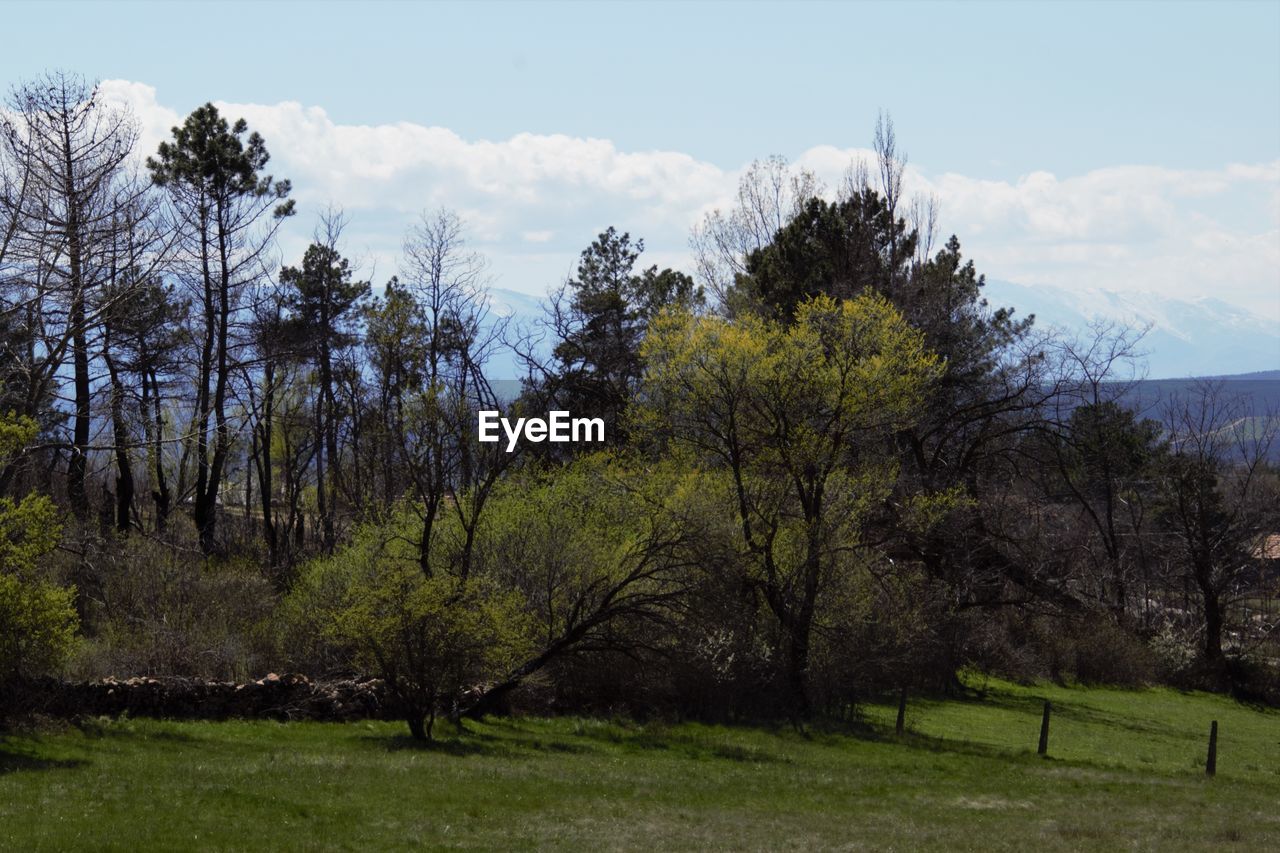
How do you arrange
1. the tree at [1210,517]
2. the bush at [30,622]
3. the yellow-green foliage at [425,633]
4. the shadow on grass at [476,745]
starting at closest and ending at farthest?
the bush at [30,622]
the yellow-green foliage at [425,633]
the shadow on grass at [476,745]
the tree at [1210,517]

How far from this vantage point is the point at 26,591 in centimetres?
1922

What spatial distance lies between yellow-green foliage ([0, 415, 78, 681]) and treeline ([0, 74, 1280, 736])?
2.4 inches

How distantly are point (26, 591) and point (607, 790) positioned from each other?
32.1ft

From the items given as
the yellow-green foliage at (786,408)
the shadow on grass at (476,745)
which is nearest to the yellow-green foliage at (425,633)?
the shadow on grass at (476,745)

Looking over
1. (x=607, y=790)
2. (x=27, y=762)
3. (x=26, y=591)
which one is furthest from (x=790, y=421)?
(x=27, y=762)

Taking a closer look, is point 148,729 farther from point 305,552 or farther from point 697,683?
point 305,552

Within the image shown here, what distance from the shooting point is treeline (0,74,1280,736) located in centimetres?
2756

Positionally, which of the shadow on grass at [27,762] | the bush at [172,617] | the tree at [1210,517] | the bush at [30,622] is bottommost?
the shadow on grass at [27,762]

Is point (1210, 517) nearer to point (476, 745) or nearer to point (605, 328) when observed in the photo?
point (605, 328)

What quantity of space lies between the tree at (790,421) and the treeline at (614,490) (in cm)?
10

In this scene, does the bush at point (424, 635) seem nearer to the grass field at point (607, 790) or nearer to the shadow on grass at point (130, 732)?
the grass field at point (607, 790)

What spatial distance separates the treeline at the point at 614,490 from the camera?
27562 mm

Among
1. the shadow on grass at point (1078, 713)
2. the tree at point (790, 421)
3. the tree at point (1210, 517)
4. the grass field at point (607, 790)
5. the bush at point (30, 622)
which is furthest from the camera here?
the tree at point (1210, 517)

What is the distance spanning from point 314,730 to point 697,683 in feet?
32.9
